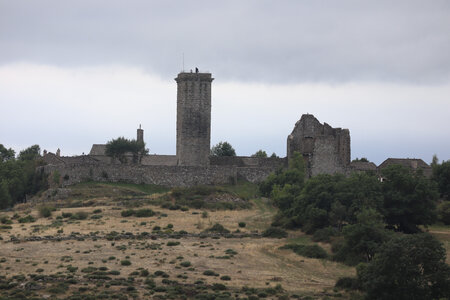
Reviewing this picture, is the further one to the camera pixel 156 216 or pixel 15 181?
pixel 15 181

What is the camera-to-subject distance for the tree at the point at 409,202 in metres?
46.6

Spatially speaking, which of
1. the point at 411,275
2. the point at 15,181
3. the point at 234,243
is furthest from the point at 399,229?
the point at 15,181

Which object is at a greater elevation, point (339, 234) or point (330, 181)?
point (330, 181)

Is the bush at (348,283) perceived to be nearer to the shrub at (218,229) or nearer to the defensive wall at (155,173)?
the shrub at (218,229)

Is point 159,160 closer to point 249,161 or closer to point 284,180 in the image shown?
point 249,161

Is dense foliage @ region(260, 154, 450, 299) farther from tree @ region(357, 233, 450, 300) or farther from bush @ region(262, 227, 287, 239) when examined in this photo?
bush @ region(262, 227, 287, 239)

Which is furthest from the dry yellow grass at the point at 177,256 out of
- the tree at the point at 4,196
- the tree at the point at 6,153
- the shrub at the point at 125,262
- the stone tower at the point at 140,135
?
the tree at the point at 6,153

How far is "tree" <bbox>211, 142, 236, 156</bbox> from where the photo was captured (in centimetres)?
9612

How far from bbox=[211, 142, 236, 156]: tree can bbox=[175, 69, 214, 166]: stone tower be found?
1892cm

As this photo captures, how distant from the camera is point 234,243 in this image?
45.4m

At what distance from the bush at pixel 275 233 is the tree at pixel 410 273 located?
1666 centimetres

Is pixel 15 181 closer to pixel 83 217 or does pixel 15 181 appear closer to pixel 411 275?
pixel 83 217

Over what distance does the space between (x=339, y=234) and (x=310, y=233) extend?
299 cm

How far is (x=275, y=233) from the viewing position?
159 ft
